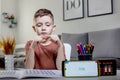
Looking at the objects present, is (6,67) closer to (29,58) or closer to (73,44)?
(29,58)

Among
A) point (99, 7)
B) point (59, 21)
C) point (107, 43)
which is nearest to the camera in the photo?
point (107, 43)

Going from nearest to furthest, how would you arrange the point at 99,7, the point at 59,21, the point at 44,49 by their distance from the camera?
the point at 44,49 < the point at 99,7 < the point at 59,21

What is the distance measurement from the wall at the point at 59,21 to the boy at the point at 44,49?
8.56ft

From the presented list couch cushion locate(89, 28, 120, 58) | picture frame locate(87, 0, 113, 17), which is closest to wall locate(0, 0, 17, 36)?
picture frame locate(87, 0, 113, 17)

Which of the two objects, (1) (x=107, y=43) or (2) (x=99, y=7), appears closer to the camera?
(1) (x=107, y=43)

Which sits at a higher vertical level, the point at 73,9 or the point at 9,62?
the point at 73,9

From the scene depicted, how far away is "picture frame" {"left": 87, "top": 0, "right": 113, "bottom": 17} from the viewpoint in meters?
3.93

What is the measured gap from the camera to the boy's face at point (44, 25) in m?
1.33

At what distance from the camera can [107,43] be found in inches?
141

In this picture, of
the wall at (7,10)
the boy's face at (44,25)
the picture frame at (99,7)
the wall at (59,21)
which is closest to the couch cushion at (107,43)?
the wall at (59,21)

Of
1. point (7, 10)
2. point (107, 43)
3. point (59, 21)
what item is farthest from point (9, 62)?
point (7, 10)

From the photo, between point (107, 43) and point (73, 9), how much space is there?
1210 mm

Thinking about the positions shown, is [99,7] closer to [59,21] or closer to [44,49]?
[59,21]

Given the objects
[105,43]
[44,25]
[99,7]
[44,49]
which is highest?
[99,7]
